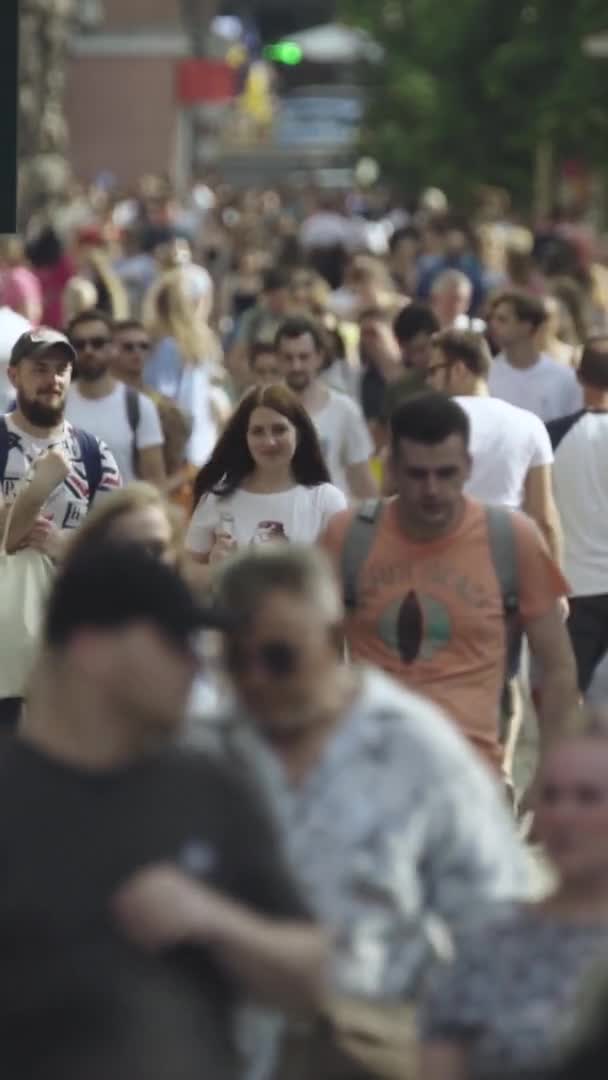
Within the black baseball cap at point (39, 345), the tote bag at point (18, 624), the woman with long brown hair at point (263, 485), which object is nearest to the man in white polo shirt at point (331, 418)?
the black baseball cap at point (39, 345)

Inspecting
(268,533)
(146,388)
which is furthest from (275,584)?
(146,388)

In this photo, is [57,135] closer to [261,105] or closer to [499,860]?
[499,860]

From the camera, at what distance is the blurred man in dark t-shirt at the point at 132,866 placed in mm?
4977

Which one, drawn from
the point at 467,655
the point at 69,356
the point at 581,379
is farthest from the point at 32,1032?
the point at 581,379

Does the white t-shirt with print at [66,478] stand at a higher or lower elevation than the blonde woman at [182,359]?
higher

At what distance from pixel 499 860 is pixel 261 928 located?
69 cm

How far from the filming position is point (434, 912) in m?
5.68

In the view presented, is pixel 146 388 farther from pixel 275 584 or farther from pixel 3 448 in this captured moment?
pixel 275 584

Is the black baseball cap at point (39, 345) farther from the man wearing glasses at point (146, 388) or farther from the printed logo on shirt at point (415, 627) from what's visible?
the printed logo on shirt at point (415, 627)

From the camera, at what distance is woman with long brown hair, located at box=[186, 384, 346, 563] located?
9.61 metres

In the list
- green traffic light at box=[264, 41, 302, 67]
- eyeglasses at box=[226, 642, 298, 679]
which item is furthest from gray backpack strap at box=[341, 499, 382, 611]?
green traffic light at box=[264, 41, 302, 67]

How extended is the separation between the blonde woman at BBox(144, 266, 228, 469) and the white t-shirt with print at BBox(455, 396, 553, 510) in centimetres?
454

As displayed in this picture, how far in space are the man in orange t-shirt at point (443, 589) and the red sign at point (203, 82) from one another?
228ft

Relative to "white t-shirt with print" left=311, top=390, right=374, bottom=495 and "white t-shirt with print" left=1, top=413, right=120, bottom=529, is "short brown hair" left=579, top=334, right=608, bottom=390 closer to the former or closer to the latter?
"white t-shirt with print" left=311, top=390, right=374, bottom=495
